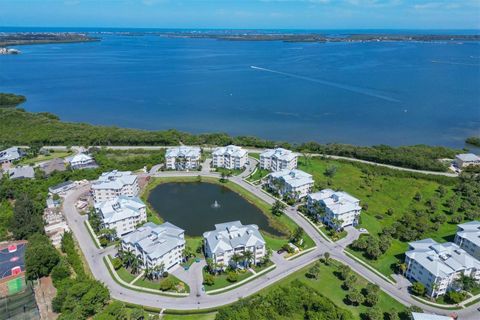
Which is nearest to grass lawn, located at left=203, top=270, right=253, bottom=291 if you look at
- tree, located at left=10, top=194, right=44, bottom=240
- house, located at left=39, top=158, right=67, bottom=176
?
tree, located at left=10, top=194, right=44, bottom=240

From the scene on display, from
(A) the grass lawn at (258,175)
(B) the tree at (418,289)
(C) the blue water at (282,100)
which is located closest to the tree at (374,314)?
(B) the tree at (418,289)

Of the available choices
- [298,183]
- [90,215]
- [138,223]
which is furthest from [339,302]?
[90,215]

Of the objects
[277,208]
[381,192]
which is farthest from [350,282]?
[381,192]

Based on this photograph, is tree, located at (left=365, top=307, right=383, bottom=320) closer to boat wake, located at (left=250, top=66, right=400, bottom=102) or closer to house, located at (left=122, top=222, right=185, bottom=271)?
house, located at (left=122, top=222, right=185, bottom=271)

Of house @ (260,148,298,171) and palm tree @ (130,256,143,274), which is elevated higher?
house @ (260,148,298,171)

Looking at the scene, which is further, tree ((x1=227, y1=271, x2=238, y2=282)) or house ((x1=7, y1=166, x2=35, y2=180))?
house ((x1=7, y1=166, x2=35, y2=180))

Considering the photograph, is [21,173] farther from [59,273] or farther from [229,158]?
[229,158]
